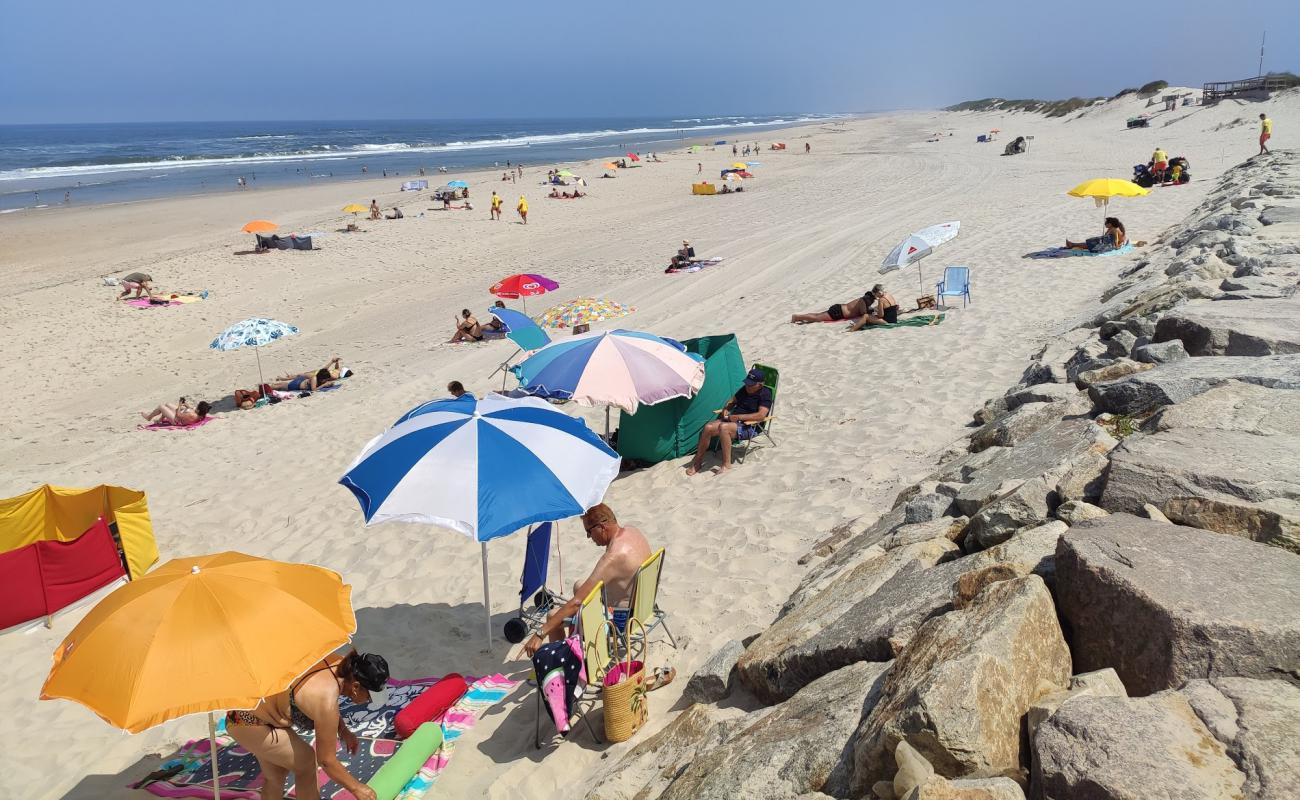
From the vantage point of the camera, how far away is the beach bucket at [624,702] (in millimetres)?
4117

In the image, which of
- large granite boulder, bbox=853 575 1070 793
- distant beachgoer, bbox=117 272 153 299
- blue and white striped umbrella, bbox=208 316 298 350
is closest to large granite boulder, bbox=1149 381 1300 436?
large granite boulder, bbox=853 575 1070 793

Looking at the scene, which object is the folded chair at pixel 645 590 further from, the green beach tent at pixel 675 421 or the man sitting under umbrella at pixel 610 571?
the green beach tent at pixel 675 421

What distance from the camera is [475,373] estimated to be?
12.5 m

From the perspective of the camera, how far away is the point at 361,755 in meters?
4.35

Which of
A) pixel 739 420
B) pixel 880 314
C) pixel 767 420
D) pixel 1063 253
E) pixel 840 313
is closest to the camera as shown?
pixel 739 420

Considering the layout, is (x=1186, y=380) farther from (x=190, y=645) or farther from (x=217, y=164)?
(x=217, y=164)

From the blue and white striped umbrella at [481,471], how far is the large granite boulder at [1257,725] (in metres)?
3.01

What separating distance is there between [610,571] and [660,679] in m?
0.65

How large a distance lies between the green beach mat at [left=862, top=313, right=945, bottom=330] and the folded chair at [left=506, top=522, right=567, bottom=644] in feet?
24.7

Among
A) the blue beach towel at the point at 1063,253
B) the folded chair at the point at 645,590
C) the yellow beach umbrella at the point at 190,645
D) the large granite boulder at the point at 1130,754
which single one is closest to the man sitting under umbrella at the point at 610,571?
the folded chair at the point at 645,590

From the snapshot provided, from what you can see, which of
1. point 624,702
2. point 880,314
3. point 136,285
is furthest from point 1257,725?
point 136,285

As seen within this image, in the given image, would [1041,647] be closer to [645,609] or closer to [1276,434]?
[1276,434]

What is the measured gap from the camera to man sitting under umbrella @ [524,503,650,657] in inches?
187

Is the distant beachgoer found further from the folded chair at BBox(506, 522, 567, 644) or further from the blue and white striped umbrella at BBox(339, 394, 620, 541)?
the folded chair at BBox(506, 522, 567, 644)
